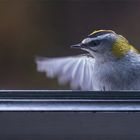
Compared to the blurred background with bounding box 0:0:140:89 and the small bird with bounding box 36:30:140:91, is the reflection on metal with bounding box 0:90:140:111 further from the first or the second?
the blurred background with bounding box 0:0:140:89

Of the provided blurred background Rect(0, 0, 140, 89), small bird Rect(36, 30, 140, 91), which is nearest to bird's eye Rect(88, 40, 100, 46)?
small bird Rect(36, 30, 140, 91)

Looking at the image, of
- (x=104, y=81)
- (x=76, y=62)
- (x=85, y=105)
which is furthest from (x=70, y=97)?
(x=76, y=62)

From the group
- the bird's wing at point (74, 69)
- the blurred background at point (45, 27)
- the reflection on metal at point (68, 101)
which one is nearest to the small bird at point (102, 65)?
the bird's wing at point (74, 69)

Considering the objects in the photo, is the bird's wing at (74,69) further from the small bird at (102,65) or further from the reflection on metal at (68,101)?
the reflection on metal at (68,101)

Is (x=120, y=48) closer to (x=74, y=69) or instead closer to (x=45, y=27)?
(x=74, y=69)

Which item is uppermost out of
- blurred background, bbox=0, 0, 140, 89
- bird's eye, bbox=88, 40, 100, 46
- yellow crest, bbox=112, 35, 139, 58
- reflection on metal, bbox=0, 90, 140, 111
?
reflection on metal, bbox=0, 90, 140, 111

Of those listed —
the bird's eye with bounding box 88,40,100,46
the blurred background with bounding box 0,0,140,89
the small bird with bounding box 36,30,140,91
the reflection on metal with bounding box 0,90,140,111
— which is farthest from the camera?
the blurred background with bounding box 0,0,140,89

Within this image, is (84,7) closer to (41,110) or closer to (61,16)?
(61,16)
